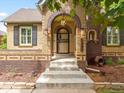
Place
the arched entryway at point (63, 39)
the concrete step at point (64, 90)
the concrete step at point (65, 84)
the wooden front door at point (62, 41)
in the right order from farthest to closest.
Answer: the wooden front door at point (62, 41) < the arched entryway at point (63, 39) < the concrete step at point (65, 84) < the concrete step at point (64, 90)

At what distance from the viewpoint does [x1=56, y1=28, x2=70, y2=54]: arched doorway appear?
75.1 feet

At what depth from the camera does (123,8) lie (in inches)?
93.0

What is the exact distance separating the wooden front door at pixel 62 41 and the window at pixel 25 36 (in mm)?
2892

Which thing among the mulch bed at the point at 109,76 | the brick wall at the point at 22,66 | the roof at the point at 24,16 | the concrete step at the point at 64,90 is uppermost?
the roof at the point at 24,16

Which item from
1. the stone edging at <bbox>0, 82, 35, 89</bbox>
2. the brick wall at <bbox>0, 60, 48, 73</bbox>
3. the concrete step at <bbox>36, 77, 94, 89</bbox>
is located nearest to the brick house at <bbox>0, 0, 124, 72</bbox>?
the brick wall at <bbox>0, 60, 48, 73</bbox>

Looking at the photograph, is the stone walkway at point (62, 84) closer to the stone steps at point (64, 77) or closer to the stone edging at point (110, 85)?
the stone steps at point (64, 77)

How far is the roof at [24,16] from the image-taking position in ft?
79.7

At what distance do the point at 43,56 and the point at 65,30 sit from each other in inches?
213

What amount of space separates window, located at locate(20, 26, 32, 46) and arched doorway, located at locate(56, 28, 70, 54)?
2.89 metres

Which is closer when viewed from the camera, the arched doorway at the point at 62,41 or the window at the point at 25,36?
the arched doorway at the point at 62,41

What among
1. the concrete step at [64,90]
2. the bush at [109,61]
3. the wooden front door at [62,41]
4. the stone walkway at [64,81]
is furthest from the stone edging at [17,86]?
the wooden front door at [62,41]

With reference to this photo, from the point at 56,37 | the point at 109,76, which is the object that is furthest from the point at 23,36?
the point at 109,76

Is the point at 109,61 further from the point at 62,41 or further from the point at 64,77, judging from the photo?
the point at 64,77

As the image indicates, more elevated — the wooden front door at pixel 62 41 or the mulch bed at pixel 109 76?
the wooden front door at pixel 62 41
